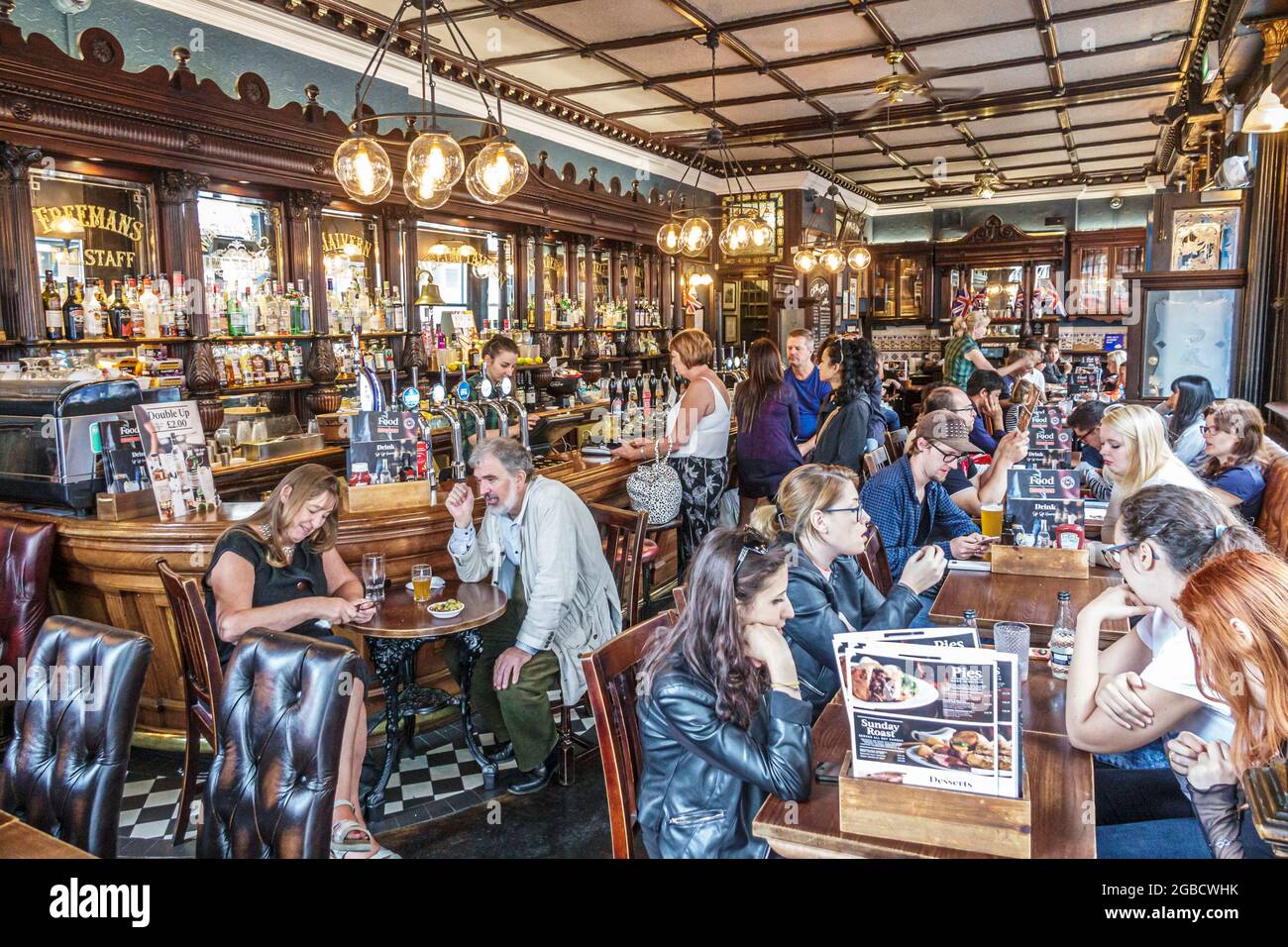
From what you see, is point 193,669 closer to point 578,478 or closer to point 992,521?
point 578,478

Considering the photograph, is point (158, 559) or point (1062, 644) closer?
point (1062, 644)

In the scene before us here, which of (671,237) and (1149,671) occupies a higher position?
(671,237)

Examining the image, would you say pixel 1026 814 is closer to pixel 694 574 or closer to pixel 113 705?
pixel 694 574

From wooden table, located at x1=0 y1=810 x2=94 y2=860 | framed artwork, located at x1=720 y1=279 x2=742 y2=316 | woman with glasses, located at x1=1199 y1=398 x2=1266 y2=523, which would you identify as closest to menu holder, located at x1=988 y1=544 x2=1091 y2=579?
woman with glasses, located at x1=1199 y1=398 x2=1266 y2=523

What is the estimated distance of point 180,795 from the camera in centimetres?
333

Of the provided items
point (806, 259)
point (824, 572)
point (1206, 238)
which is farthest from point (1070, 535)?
point (806, 259)

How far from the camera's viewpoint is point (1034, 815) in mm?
1693

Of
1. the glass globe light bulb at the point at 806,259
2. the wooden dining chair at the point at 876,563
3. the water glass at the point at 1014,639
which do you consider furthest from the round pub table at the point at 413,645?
the glass globe light bulb at the point at 806,259

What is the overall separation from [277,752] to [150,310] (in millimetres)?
4561

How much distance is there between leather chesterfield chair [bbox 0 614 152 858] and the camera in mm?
1925

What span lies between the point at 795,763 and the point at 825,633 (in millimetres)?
800

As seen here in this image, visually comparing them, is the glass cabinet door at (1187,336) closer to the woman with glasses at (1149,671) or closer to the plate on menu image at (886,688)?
the woman with glasses at (1149,671)

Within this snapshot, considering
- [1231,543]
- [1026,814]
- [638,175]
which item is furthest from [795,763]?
[638,175]

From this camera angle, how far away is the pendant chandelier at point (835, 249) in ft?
36.2
